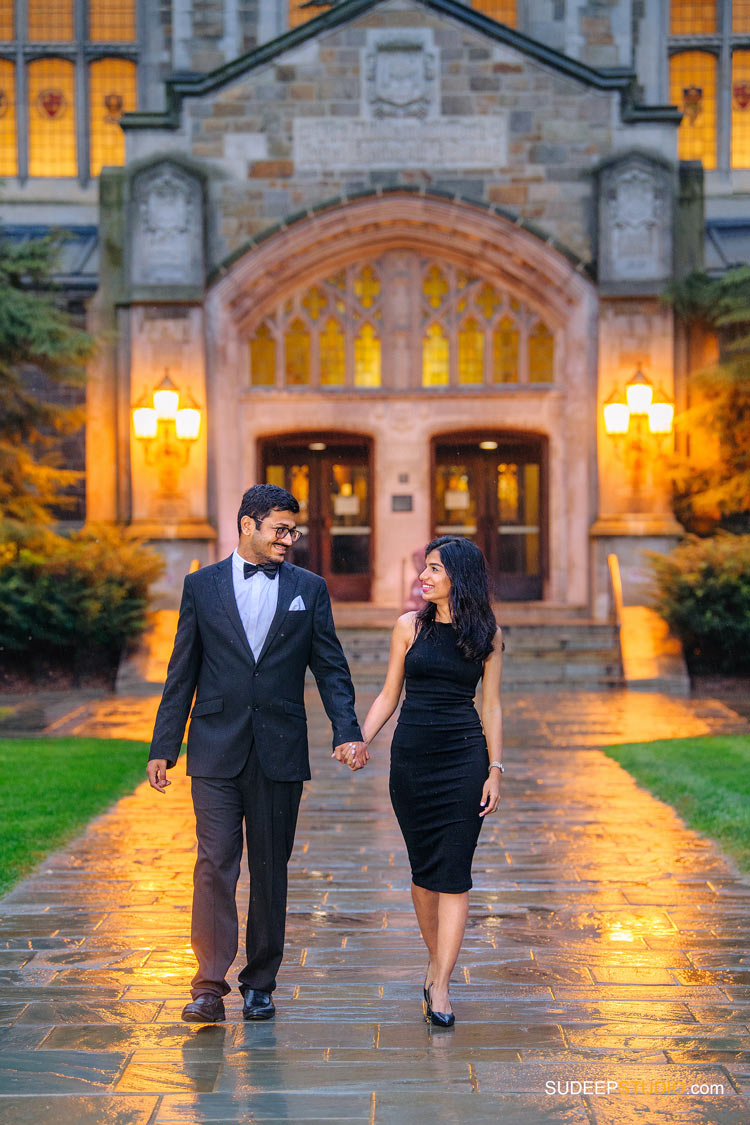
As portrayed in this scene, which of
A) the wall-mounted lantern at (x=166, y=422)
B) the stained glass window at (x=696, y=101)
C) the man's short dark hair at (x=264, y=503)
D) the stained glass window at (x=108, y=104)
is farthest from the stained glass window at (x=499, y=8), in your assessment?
the man's short dark hair at (x=264, y=503)

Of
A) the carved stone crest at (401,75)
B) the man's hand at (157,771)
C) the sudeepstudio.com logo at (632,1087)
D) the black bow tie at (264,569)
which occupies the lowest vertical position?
the sudeepstudio.com logo at (632,1087)

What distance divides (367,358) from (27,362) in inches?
264

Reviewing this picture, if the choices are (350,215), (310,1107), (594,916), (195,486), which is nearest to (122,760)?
(594,916)

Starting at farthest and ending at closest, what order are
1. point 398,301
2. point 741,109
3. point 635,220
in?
1. point 741,109
2. point 398,301
3. point 635,220

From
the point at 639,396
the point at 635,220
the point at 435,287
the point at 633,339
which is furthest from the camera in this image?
the point at 435,287

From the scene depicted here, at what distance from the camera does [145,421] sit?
20.5 metres

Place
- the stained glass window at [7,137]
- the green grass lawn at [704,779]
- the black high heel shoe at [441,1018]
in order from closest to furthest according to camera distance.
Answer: the black high heel shoe at [441,1018] < the green grass lawn at [704,779] < the stained glass window at [7,137]

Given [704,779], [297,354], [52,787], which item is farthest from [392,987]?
[297,354]

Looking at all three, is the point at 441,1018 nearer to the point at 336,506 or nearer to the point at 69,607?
the point at 69,607

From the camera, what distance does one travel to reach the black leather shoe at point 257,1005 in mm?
4898

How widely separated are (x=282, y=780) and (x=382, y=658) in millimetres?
12932

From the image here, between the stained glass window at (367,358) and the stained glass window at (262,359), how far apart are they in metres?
1.29

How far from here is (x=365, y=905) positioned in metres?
6.60

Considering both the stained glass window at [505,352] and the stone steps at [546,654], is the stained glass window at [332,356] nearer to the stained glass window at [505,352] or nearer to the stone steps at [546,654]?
the stained glass window at [505,352]
